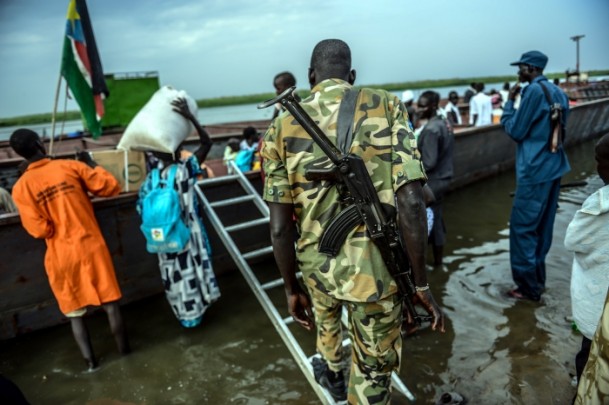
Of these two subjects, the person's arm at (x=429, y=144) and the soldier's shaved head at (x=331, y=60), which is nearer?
the soldier's shaved head at (x=331, y=60)

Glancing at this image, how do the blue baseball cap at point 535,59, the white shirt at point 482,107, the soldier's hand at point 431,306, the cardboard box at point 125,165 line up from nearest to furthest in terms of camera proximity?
the soldier's hand at point 431,306
the blue baseball cap at point 535,59
the cardboard box at point 125,165
the white shirt at point 482,107

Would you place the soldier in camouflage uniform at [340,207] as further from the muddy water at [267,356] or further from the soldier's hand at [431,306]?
the muddy water at [267,356]

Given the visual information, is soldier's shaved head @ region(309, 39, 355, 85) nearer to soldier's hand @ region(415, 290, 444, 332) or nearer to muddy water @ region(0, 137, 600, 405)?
soldier's hand @ region(415, 290, 444, 332)

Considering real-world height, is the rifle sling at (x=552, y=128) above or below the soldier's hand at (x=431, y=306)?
above

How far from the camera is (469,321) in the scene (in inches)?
137

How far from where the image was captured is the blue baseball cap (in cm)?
332

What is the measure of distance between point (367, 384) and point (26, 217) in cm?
249

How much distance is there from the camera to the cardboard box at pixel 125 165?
12.3 ft

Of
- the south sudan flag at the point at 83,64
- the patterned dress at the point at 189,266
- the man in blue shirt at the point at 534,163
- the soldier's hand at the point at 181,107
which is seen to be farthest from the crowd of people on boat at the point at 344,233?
the man in blue shirt at the point at 534,163

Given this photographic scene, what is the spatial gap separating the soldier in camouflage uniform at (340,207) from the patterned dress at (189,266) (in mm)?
1666

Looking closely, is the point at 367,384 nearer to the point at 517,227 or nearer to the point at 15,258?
the point at 517,227

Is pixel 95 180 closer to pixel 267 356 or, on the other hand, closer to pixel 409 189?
pixel 267 356

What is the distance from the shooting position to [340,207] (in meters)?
1.82

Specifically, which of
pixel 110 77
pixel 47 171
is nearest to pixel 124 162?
pixel 47 171
